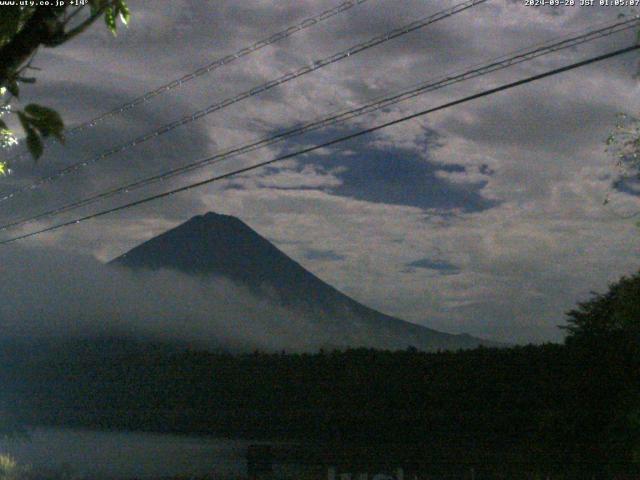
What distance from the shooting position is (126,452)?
28359mm

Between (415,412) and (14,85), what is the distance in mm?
22765

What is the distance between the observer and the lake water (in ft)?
77.7

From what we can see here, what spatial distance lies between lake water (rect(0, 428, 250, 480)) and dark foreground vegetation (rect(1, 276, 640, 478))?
4.53 ft

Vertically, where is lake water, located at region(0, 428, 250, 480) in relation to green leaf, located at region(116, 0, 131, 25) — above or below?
below

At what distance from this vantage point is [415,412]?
25438mm

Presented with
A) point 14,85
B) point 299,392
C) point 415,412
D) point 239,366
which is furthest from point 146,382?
point 14,85

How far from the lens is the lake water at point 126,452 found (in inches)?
932

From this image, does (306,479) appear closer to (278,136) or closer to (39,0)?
(278,136)

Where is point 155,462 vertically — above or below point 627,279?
below

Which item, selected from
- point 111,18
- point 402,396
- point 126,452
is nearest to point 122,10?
point 111,18

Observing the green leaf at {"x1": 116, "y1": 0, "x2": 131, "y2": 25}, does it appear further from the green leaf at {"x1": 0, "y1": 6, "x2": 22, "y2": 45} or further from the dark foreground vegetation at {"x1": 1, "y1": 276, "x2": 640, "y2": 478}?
the dark foreground vegetation at {"x1": 1, "y1": 276, "x2": 640, "y2": 478}

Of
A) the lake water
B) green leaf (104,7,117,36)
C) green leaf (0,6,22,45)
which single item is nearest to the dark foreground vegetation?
the lake water

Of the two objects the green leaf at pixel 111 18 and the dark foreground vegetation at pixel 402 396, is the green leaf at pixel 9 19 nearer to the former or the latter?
the green leaf at pixel 111 18

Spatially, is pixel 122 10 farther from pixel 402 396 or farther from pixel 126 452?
pixel 126 452
